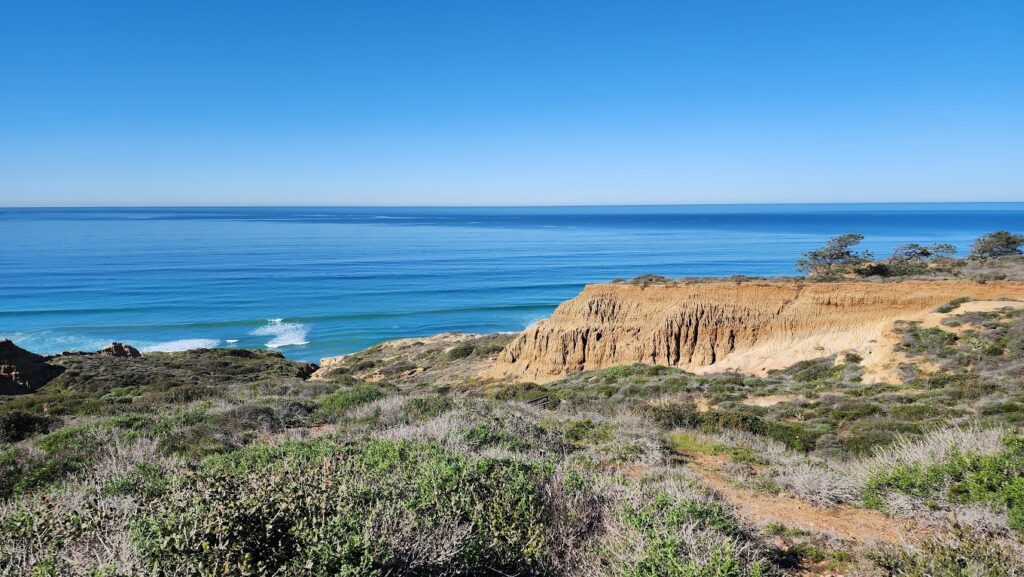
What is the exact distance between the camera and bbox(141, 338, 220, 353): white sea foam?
36.3 meters

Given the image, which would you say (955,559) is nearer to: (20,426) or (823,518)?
(823,518)

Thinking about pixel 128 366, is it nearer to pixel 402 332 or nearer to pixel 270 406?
pixel 402 332

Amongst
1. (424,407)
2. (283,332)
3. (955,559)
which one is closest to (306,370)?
(283,332)

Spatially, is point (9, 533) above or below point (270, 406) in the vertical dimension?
above

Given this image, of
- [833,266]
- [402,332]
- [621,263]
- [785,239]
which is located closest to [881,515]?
[402,332]

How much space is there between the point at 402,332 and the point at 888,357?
3327cm

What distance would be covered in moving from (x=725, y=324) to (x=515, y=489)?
2320 centimetres

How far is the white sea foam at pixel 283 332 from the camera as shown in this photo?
3938cm

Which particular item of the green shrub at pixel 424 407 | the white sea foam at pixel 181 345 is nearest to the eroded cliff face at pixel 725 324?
the green shrub at pixel 424 407

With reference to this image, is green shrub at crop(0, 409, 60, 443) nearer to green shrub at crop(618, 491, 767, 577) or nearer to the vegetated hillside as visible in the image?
the vegetated hillside

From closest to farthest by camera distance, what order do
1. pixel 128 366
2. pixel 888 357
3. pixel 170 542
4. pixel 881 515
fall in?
pixel 170 542 → pixel 881 515 → pixel 888 357 → pixel 128 366

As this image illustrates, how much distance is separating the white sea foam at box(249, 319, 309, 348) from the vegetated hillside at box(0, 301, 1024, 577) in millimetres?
24903

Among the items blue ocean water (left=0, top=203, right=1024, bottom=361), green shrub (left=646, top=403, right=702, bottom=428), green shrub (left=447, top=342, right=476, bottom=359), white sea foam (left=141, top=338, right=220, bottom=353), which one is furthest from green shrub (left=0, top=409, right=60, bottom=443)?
white sea foam (left=141, top=338, right=220, bottom=353)

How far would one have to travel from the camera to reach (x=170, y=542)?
361cm
